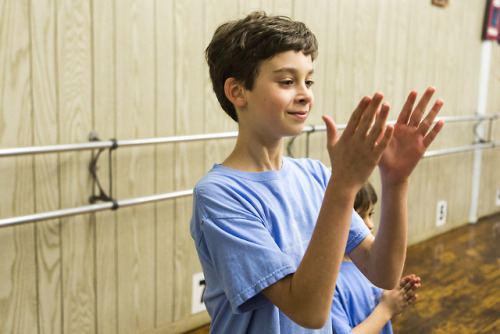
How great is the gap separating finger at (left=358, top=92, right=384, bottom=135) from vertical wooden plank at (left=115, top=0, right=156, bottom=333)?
148 cm

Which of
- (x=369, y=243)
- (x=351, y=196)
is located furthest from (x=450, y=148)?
(x=351, y=196)

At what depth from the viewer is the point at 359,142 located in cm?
73

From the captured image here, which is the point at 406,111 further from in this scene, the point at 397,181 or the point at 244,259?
the point at 244,259

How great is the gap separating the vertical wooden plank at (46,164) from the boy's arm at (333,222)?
1349 mm

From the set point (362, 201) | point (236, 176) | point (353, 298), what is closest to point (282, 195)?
point (236, 176)

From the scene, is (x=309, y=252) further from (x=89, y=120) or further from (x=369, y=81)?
(x=369, y=81)

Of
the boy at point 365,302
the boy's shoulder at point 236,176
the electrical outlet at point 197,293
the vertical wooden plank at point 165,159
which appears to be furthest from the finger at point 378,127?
the electrical outlet at point 197,293

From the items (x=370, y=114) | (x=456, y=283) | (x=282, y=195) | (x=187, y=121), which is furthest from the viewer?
(x=456, y=283)

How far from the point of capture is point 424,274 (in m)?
3.15

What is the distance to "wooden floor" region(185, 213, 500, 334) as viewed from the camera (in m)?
2.52

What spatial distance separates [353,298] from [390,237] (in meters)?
0.55

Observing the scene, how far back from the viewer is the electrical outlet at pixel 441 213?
4.01 m

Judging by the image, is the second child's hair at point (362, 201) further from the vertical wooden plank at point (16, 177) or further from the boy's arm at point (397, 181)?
the vertical wooden plank at point (16, 177)

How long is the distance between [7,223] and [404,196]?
4.27 ft
